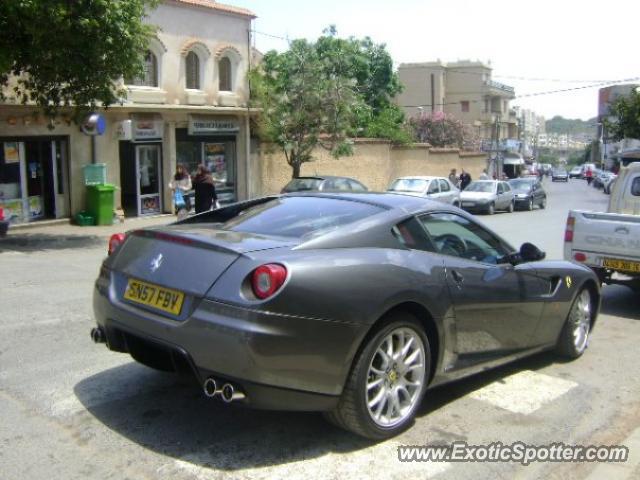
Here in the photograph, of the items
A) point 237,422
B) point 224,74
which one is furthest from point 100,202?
point 237,422

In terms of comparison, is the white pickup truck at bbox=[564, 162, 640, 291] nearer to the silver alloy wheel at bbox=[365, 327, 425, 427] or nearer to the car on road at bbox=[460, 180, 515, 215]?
the silver alloy wheel at bbox=[365, 327, 425, 427]

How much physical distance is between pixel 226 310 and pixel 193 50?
18.9 m

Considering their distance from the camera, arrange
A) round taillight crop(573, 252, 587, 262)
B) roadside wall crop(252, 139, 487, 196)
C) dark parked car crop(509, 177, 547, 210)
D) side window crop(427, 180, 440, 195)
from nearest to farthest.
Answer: round taillight crop(573, 252, 587, 262) → side window crop(427, 180, 440, 195) → roadside wall crop(252, 139, 487, 196) → dark parked car crop(509, 177, 547, 210)

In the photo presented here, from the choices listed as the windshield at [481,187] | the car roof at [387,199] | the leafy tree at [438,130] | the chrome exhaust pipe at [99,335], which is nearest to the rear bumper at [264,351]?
the chrome exhaust pipe at [99,335]

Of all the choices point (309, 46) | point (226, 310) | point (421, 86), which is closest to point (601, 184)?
point (421, 86)

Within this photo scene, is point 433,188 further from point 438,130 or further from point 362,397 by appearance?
point 438,130

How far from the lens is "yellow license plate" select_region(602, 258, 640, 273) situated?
26.2ft

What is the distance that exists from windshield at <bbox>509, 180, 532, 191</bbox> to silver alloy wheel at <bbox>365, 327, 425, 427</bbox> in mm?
27371

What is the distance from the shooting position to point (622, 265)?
8.09m

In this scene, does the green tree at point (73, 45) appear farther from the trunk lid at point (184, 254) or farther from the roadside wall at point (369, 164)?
the roadside wall at point (369, 164)

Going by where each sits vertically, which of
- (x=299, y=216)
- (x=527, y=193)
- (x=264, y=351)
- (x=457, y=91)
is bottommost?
(x=527, y=193)

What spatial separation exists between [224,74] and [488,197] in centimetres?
1105

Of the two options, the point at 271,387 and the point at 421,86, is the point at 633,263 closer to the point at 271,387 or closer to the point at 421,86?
the point at 271,387

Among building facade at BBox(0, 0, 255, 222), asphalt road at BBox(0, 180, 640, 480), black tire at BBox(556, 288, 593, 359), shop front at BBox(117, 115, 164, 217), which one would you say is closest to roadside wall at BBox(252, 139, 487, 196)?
building facade at BBox(0, 0, 255, 222)
